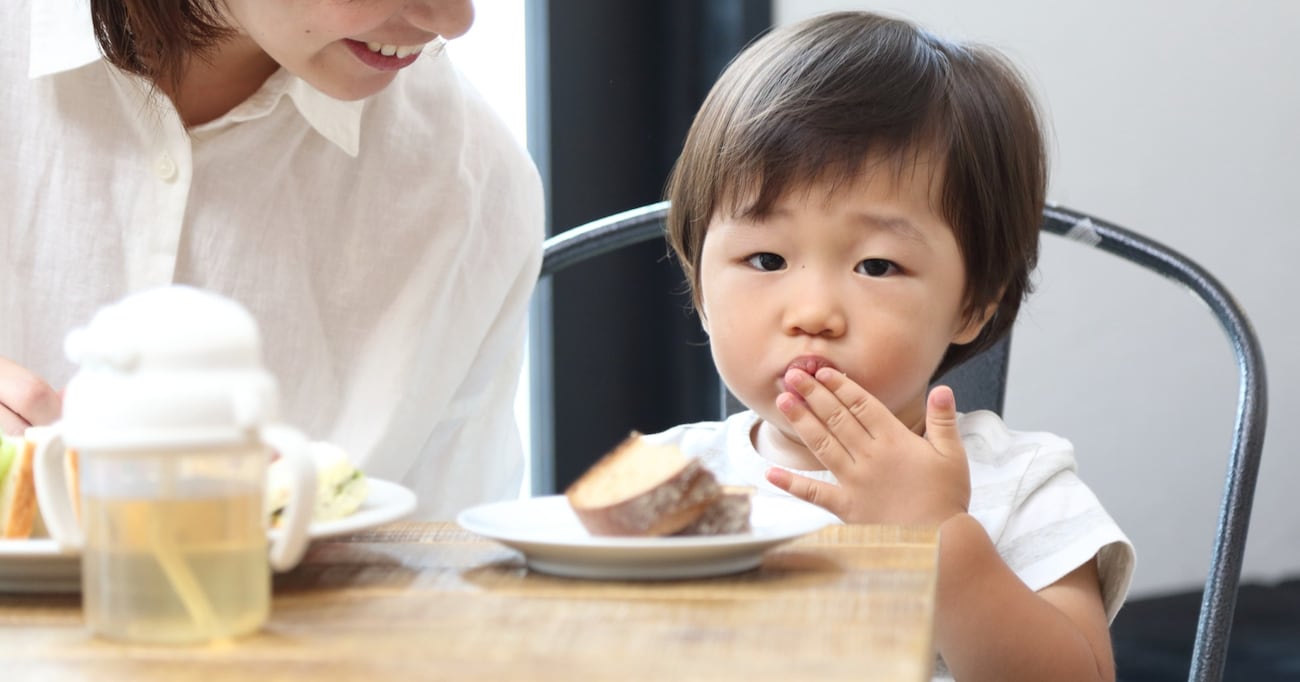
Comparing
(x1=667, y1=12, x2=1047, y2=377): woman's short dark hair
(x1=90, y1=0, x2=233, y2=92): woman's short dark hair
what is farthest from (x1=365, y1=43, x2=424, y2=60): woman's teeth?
(x1=667, y1=12, x2=1047, y2=377): woman's short dark hair

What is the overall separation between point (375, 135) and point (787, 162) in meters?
0.49

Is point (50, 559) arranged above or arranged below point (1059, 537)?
above

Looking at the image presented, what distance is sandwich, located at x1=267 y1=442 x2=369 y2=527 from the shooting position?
2.38 feet

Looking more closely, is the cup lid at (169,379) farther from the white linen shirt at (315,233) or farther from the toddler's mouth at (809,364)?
the white linen shirt at (315,233)

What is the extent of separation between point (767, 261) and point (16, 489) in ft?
2.25

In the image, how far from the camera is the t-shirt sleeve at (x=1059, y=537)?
1120 mm

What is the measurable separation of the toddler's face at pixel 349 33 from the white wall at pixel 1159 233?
1.86 metres

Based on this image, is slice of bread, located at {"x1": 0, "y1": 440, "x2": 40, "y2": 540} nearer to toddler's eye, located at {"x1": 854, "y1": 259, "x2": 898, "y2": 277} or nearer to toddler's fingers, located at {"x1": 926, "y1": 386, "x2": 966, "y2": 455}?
toddler's fingers, located at {"x1": 926, "y1": 386, "x2": 966, "y2": 455}

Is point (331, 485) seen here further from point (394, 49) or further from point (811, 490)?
point (394, 49)

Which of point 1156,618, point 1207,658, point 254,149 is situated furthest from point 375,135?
point 1156,618

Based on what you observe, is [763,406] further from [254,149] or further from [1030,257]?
[254,149]

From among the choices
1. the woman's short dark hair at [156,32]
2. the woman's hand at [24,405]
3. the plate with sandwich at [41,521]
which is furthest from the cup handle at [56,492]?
the woman's short dark hair at [156,32]

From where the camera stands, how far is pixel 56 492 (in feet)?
2.06

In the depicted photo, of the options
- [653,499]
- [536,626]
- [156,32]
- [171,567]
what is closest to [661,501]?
[653,499]
